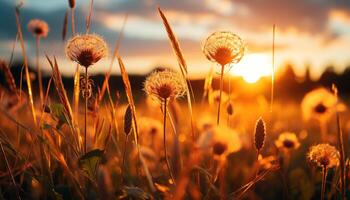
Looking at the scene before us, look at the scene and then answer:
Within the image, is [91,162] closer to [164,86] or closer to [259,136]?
[164,86]

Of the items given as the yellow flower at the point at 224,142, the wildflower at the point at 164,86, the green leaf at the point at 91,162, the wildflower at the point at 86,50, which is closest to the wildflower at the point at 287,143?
the wildflower at the point at 164,86

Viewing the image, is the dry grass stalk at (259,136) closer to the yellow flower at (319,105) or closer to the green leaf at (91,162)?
the green leaf at (91,162)

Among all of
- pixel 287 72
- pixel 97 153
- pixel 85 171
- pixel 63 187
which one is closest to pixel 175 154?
pixel 97 153

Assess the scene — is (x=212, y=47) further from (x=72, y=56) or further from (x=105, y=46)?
(x=72, y=56)

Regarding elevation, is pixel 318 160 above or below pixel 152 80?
below

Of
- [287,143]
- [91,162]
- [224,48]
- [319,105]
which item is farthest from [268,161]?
[319,105]

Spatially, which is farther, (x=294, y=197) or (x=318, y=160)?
(x=294, y=197)

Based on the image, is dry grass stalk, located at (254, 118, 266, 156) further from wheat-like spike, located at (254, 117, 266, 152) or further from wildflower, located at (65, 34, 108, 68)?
wildflower, located at (65, 34, 108, 68)
